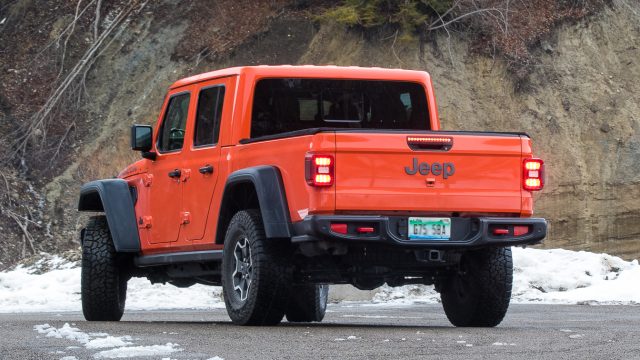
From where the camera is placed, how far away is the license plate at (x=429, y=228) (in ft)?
36.8

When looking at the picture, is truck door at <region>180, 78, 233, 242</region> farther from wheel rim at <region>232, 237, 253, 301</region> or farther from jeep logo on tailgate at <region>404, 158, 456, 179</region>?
jeep logo on tailgate at <region>404, 158, 456, 179</region>

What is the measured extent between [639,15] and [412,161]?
76.2 feet

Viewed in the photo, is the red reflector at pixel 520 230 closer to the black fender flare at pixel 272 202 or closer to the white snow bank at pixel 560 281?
the black fender flare at pixel 272 202

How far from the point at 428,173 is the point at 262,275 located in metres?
1.51

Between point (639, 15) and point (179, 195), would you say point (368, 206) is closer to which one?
point (179, 195)

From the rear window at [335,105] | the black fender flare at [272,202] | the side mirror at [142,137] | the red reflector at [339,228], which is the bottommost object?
the red reflector at [339,228]

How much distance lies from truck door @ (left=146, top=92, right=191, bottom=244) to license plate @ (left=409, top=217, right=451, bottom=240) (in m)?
2.76

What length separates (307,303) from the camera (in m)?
14.7

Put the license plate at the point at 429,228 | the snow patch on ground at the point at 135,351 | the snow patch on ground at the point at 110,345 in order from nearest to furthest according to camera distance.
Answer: the snow patch on ground at the point at 135,351 → the snow patch on ground at the point at 110,345 → the license plate at the point at 429,228

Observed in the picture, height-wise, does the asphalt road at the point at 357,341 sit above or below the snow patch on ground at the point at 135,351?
below

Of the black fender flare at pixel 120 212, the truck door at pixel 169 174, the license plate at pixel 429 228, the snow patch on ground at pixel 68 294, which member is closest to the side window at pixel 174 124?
the truck door at pixel 169 174

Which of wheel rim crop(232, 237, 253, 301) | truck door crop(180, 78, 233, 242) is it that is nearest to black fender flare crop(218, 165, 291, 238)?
wheel rim crop(232, 237, 253, 301)

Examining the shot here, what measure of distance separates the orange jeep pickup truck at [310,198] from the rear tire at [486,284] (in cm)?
1

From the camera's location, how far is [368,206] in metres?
11.1
